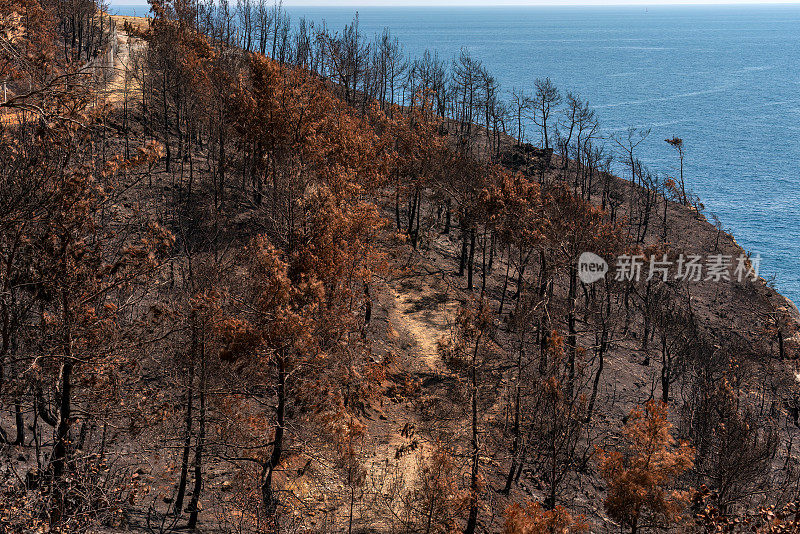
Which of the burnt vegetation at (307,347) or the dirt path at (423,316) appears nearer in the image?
the burnt vegetation at (307,347)

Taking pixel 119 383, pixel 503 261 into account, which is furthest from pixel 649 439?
A: pixel 503 261

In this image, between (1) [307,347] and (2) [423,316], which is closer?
(1) [307,347]

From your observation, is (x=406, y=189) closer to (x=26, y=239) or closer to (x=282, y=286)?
(x=282, y=286)

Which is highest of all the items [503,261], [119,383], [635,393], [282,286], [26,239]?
[26,239]

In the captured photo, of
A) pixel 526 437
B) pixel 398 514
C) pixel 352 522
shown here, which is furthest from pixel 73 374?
pixel 526 437

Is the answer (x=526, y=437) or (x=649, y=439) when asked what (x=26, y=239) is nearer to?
(x=649, y=439)

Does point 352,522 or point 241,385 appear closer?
point 241,385

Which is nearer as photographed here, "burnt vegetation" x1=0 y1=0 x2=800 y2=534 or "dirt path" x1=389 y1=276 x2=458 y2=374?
"burnt vegetation" x1=0 y1=0 x2=800 y2=534

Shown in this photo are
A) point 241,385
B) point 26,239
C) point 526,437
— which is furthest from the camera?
point 526,437

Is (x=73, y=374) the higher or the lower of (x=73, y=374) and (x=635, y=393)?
the higher

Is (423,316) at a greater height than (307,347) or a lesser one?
lesser

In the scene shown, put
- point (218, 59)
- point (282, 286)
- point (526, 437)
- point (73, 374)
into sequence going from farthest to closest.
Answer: point (218, 59), point (526, 437), point (282, 286), point (73, 374)
